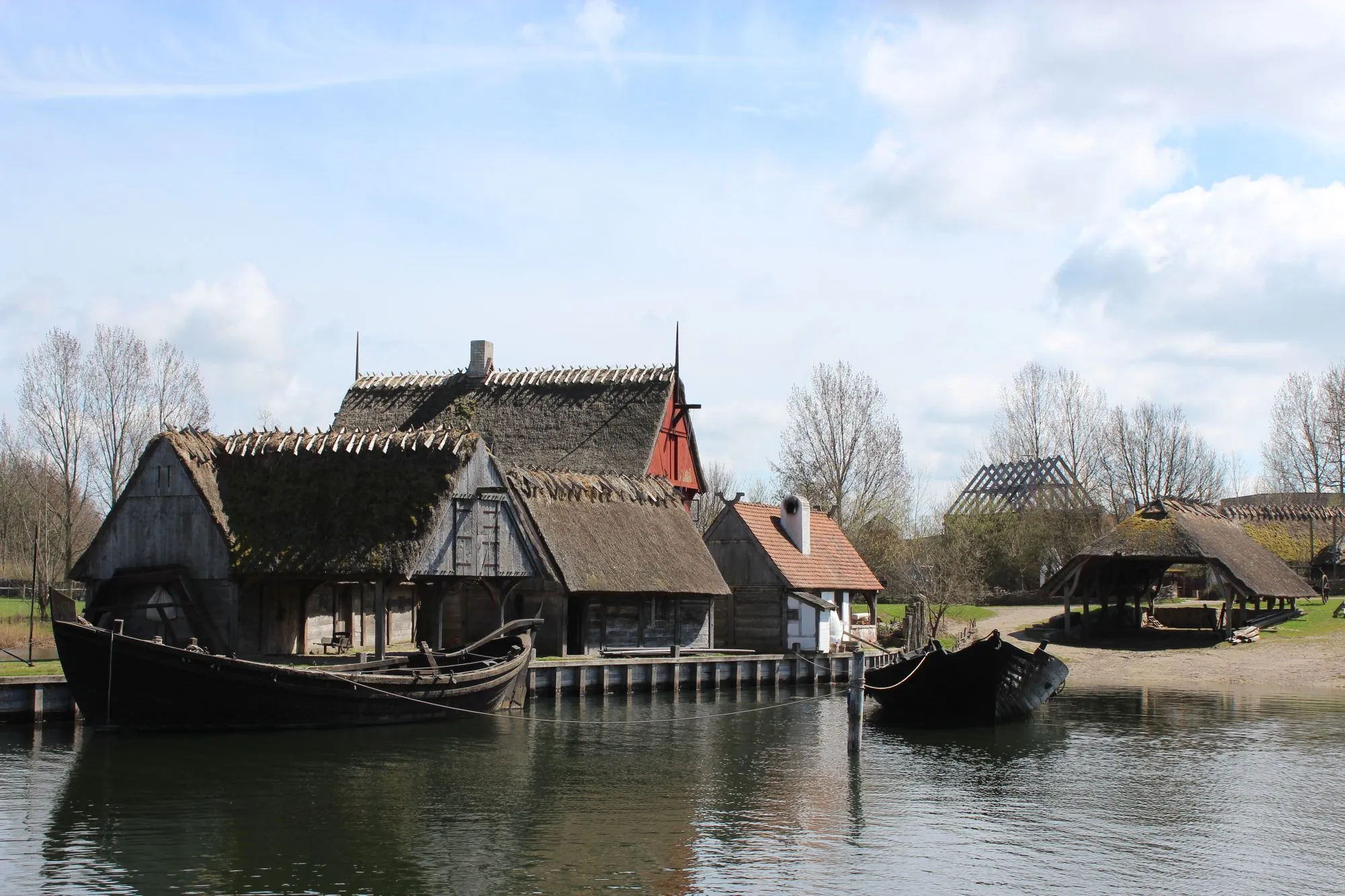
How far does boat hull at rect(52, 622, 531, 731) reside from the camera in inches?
1088

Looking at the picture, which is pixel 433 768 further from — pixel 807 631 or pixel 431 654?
pixel 807 631

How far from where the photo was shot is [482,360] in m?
57.6

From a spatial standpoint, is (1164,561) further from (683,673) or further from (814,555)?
(683,673)

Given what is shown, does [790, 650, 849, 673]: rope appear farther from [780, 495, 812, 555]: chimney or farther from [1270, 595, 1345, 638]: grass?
[1270, 595, 1345, 638]: grass

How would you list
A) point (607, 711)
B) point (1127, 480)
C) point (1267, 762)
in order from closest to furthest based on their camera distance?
point (1267, 762) → point (607, 711) → point (1127, 480)

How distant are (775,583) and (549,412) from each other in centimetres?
1207

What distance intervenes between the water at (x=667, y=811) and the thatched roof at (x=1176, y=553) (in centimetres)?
2189

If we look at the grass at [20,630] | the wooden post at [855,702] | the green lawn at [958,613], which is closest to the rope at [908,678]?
the wooden post at [855,702]

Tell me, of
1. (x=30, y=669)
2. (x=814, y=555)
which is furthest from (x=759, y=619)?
(x=30, y=669)

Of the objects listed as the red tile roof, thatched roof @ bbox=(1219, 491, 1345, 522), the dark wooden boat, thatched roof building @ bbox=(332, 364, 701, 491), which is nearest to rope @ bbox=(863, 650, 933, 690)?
the dark wooden boat

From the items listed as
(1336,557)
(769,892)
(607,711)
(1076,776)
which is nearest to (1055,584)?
(1336,557)

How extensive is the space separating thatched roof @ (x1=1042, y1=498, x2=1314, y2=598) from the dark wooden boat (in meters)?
20.6

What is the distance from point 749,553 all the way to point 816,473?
23.5 metres

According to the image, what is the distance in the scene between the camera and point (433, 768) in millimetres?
25594
